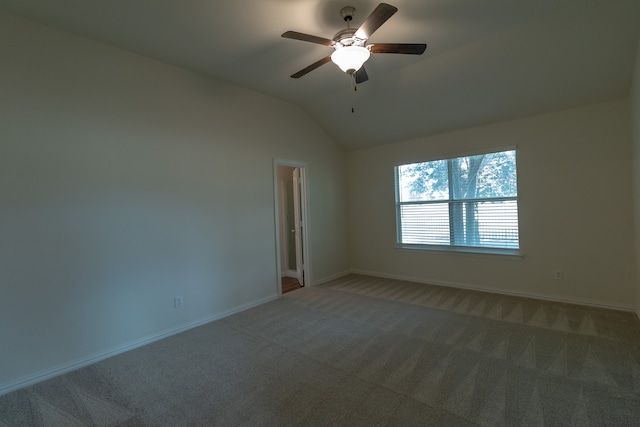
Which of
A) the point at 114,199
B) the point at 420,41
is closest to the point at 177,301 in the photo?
the point at 114,199

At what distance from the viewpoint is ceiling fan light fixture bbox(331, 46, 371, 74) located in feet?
7.06

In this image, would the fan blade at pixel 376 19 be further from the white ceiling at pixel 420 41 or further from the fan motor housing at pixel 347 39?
the white ceiling at pixel 420 41

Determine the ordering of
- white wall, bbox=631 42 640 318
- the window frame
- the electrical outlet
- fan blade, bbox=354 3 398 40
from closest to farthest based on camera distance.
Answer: fan blade, bbox=354 3 398 40 → white wall, bbox=631 42 640 318 → the electrical outlet → the window frame

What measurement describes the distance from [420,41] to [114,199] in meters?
3.43

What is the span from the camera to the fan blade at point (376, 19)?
1.78 m

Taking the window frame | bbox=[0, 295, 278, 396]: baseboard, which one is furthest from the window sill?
bbox=[0, 295, 278, 396]: baseboard

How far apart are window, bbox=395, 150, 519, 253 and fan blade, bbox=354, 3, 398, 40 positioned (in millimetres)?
3027

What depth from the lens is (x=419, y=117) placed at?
14.3 ft

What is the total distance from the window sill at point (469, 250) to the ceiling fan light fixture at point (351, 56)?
342 centimetres

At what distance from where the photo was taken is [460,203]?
178 inches

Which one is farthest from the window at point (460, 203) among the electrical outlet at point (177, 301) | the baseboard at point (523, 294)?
the electrical outlet at point (177, 301)

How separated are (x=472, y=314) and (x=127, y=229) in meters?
3.91

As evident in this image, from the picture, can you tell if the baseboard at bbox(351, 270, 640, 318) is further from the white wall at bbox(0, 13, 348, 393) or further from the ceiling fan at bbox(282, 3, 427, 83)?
the ceiling fan at bbox(282, 3, 427, 83)

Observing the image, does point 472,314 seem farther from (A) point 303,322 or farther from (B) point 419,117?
(B) point 419,117
